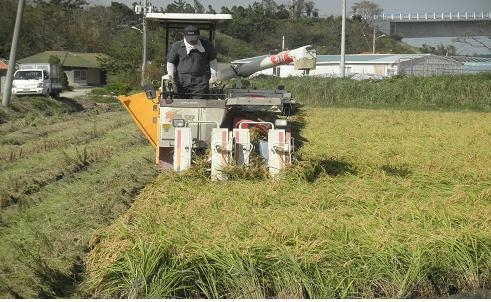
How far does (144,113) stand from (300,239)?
6646 millimetres

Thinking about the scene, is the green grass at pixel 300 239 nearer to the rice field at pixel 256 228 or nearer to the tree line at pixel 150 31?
the rice field at pixel 256 228

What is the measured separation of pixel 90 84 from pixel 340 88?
4149 cm

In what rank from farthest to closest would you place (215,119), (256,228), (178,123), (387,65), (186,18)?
(387,65) → (186,18) → (215,119) → (178,123) → (256,228)

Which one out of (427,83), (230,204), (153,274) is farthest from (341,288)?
(427,83)

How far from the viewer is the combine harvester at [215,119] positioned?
8.79 metres

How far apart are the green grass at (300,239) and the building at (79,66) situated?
61773mm

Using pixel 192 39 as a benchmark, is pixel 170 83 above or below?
below

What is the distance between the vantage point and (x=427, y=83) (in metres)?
38.4

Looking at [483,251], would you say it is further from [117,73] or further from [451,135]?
[117,73]

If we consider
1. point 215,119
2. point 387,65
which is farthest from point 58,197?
point 387,65

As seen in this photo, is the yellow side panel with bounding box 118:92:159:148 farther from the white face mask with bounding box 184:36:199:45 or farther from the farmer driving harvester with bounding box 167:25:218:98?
the white face mask with bounding box 184:36:199:45

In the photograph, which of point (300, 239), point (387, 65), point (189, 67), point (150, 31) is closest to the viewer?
point (300, 239)

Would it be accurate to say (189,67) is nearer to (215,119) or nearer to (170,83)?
(170,83)

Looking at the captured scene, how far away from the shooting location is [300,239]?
564 centimetres
